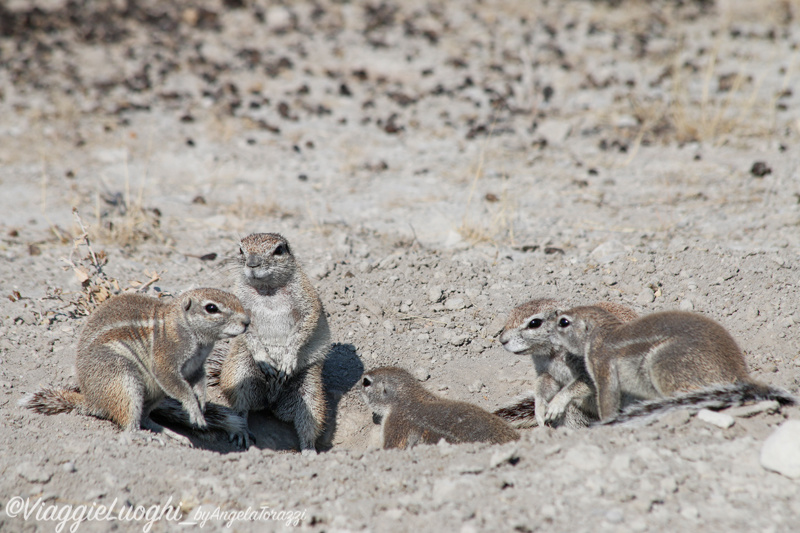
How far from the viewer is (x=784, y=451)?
3859 millimetres

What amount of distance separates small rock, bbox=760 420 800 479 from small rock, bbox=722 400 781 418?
1.43 ft

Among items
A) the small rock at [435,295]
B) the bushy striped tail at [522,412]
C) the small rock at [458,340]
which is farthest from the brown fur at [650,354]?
the small rock at [435,295]

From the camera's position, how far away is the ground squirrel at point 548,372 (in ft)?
19.0

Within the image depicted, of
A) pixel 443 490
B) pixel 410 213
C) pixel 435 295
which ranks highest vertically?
pixel 443 490

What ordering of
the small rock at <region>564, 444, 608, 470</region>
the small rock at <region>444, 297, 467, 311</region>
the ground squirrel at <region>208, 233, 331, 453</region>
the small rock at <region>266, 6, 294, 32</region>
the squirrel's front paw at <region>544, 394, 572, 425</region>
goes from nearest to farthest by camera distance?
the small rock at <region>564, 444, 608, 470</region> → the squirrel's front paw at <region>544, 394, 572, 425</region> → the ground squirrel at <region>208, 233, 331, 453</region> → the small rock at <region>444, 297, 467, 311</region> → the small rock at <region>266, 6, 294, 32</region>

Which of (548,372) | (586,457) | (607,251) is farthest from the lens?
(607,251)

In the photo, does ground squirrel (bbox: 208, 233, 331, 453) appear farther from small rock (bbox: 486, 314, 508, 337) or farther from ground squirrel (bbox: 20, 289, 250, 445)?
small rock (bbox: 486, 314, 508, 337)

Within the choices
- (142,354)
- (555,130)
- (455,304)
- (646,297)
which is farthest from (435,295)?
(555,130)

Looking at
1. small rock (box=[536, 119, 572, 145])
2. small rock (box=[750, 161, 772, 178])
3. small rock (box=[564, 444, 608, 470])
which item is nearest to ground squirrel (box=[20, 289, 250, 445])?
small rock (box=[564, 444, 608, 470])

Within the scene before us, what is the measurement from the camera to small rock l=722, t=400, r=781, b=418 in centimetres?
442

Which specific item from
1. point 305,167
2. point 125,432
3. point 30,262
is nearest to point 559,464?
point 125,432

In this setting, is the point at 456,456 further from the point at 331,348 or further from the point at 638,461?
the point at 331,348

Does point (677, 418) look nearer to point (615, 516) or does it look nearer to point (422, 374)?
point (615, 516)

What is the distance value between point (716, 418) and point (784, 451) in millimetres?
521
